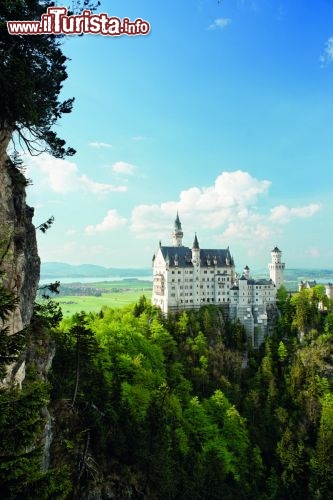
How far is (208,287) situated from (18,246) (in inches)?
2939

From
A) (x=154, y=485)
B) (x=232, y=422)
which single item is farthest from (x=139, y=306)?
(x=154, y=485)

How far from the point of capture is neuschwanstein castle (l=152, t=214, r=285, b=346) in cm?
9281

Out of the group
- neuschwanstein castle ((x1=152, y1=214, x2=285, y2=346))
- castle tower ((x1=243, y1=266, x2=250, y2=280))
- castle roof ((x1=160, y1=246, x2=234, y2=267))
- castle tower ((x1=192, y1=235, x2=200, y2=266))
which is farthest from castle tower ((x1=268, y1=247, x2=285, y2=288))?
castle tower ((x1=192, y1=235, x2=200, y2=266))

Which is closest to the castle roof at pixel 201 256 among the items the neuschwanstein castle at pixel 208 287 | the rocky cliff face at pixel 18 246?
the neuschwanstein castle at pixel 208 287

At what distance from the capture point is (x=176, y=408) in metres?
59.5

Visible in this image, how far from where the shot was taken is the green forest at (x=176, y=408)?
102 feet

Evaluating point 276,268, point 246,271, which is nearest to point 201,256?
point 246,271

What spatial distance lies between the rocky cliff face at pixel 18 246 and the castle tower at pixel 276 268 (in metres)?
86.0

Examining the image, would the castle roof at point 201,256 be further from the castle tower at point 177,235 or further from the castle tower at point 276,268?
the castle tower at point 276,268

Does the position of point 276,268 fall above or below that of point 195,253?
below

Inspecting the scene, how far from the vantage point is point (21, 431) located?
34.7 feet

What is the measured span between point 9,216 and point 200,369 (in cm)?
5752

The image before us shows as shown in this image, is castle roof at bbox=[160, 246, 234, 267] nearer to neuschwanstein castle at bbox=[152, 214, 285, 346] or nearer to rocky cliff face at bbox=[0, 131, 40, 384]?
Answer: neuschwanstein castle at bbox=[152, 214, 285, 346]

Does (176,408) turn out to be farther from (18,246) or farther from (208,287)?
(18,246)
